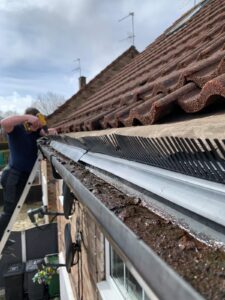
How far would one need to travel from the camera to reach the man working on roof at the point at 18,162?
16.2 feet

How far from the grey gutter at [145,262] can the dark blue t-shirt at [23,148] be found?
420 cm

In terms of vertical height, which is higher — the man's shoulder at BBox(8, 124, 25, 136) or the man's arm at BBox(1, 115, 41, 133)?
the man's arm at BBox(1, 115, 41, 133)

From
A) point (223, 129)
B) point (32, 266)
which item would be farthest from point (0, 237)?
point (223, 129)

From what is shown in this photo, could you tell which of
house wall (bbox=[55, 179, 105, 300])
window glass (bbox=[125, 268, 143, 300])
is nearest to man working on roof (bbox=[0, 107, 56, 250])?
house wall (bbox=[55, 179, 105, 300])

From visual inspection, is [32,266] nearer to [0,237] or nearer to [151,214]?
[0,237]

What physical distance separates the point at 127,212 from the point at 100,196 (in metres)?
0.25

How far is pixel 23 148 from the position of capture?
5.11m

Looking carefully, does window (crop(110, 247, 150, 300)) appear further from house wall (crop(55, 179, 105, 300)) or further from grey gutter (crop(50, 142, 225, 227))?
grey gutter (crop(50, 142, 225, 227))

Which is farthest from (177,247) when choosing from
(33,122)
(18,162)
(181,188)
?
(18,162)

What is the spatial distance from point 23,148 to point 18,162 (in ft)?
0.93

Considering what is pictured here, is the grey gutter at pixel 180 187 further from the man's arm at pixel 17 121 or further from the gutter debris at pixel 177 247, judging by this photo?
the man's arm at pixel 17 121

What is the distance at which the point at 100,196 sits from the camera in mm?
1213

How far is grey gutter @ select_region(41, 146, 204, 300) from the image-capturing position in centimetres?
52

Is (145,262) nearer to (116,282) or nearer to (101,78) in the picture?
(116,282)
